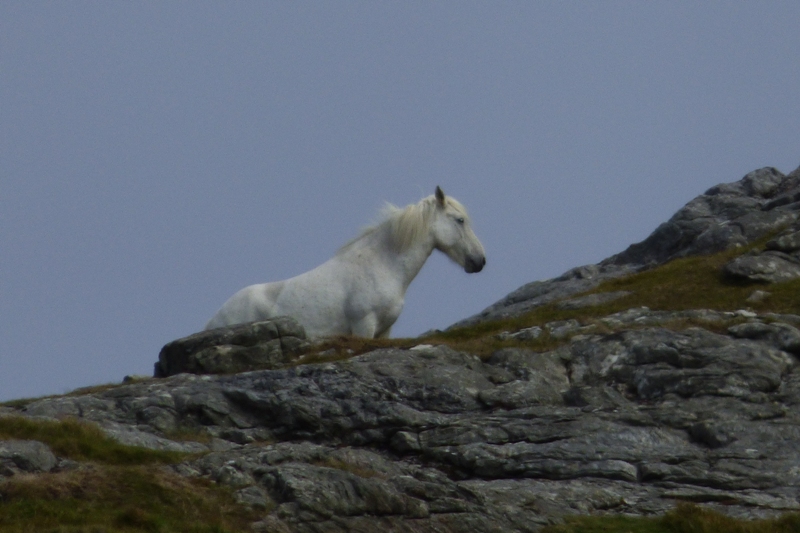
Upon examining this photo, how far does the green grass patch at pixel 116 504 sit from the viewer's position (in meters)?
12.9

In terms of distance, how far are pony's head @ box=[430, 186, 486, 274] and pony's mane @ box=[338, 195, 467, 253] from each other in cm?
9

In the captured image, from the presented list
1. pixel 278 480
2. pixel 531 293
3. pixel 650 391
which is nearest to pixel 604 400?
pixel 650 391

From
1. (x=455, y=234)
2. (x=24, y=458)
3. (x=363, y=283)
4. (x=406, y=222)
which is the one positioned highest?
(x=406, y=222)

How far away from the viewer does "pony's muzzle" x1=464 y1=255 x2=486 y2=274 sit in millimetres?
27328

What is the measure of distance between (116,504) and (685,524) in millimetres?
7451

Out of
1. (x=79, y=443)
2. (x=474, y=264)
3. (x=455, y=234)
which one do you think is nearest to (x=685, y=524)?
(x=79, y=443)

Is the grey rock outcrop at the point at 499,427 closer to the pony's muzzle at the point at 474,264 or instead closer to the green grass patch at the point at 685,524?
the green grass patch at the point at 685,524

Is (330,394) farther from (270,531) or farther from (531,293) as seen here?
(531,293)

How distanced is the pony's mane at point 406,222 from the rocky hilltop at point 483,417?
2689 millimetres

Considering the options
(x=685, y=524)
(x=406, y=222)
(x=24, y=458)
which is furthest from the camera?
(x=406, y=222)

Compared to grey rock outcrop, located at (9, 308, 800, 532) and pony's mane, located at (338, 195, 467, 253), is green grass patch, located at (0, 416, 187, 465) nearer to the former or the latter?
grey rock outcrop, located at (9, 308, 800, 532)

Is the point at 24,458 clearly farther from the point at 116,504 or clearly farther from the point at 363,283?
the point at 363,283

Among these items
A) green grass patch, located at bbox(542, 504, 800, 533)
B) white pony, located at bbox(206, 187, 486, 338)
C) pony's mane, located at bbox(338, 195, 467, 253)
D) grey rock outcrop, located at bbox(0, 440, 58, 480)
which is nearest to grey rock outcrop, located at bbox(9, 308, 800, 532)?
green grass patch, located at bbox(542, 504, 800, 533)

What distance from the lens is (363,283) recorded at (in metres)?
25.3
